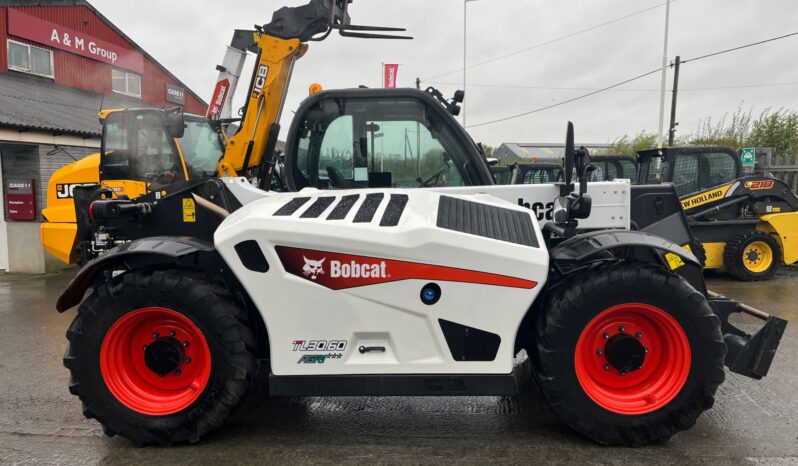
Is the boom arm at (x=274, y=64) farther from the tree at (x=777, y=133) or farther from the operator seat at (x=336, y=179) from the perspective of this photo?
the tree at (x=777, y=133)

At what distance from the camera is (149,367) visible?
3219 mm

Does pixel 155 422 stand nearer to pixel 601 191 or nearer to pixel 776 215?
pixel 601 191

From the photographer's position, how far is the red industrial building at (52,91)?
1065cm

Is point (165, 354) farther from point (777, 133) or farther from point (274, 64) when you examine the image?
point (777, 133)


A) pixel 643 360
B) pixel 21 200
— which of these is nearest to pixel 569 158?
pixel 643 360

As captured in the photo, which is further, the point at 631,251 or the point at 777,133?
the point at 777,133

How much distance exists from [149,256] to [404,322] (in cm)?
161

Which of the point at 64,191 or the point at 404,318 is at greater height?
the point at 64,191

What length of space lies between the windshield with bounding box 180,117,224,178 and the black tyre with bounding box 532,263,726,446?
6.75 metres

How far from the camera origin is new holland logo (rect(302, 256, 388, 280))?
2.89 meters

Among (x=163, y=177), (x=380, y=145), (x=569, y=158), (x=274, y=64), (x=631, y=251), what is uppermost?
(x=274, y=64)

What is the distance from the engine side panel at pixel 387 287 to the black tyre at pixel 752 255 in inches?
270

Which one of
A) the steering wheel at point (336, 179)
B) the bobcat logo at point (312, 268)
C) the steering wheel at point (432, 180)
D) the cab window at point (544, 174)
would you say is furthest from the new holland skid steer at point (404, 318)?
the cab window at point (544, 174)

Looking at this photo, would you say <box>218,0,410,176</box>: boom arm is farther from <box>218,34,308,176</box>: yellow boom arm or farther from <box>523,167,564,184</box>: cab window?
<box>523,167,564,184</box>: cab window
